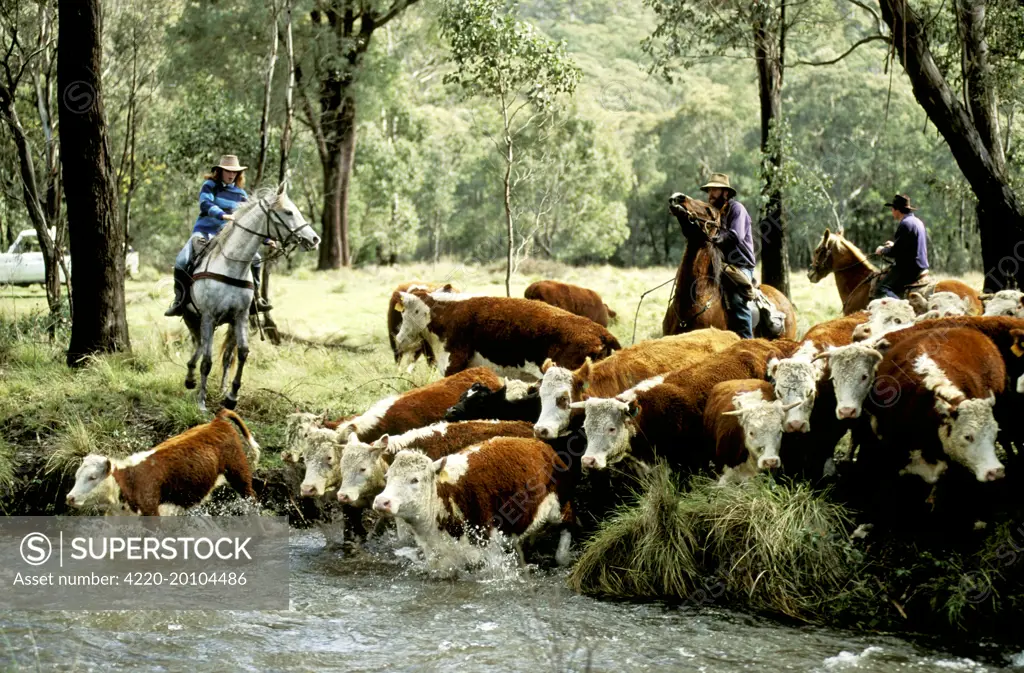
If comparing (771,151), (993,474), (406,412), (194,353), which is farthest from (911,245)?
(194,353)

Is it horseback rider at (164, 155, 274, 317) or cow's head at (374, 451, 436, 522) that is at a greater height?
horseback rider at (164, 155, 274, 317)

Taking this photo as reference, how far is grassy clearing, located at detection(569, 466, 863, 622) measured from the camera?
9039mm

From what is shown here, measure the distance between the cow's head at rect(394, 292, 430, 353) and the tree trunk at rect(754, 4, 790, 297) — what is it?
8679mm

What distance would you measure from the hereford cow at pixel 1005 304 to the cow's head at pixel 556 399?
458cm

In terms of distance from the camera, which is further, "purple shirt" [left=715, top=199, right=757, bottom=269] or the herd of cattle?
"purple shirt" [left=715, top=199, right=757, bottom=269]

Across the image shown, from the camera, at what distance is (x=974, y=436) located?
851cm

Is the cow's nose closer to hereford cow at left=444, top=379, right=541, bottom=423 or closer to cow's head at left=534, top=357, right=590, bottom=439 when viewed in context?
cow's head at left=534, top=357, right=590, bottom=439

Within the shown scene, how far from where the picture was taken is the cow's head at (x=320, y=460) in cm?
1079

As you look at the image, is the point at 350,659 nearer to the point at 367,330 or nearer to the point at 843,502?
the point at 843,502

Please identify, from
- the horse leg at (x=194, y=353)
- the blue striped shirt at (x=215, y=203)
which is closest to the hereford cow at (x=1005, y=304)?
the blue striped shirt at (x=215, y=203)

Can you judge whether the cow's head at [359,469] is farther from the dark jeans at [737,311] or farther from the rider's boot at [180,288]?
the dark jeans at [737,311]

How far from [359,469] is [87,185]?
8.43 meters

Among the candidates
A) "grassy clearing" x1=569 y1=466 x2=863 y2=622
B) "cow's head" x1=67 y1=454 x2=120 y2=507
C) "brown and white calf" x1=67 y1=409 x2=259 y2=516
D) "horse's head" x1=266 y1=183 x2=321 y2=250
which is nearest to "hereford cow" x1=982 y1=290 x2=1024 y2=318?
"grassy clearing" x1=569 y1=466 x2=863 y2=622

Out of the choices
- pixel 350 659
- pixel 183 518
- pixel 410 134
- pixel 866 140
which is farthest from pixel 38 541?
pixel 866 140
